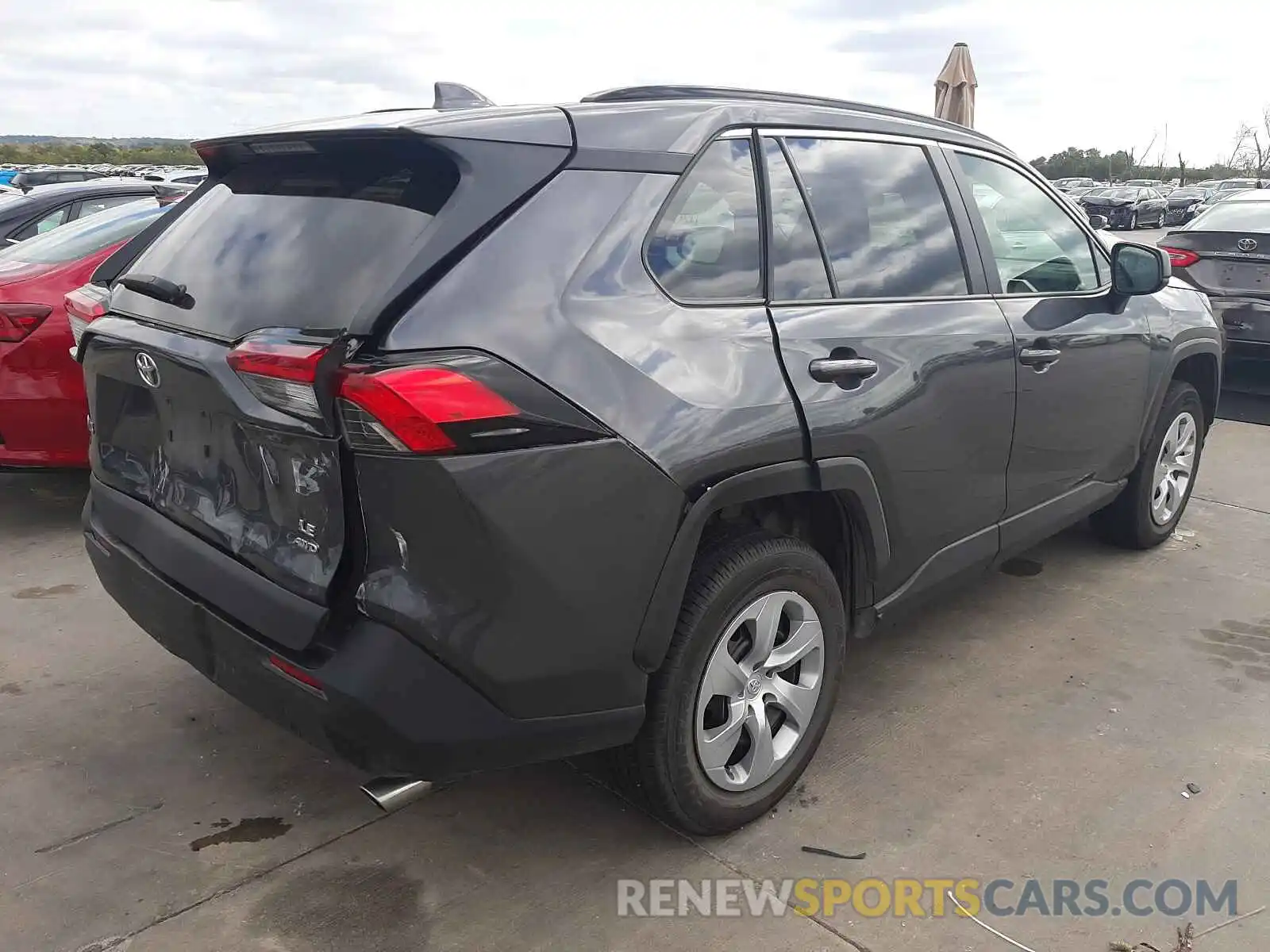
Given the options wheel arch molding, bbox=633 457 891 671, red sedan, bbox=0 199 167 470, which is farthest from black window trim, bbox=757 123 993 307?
red sedan, bbox=0 199 167 470

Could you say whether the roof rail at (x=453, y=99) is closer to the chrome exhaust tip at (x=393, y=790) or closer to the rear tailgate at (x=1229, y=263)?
the chrome exhaust tip at (x=393, y=790)

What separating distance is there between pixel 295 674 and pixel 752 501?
1157 millimetres

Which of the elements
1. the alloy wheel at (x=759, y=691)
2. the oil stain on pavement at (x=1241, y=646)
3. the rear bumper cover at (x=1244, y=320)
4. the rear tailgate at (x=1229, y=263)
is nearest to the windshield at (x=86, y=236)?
the alloy wheel at (x=759, y=691)

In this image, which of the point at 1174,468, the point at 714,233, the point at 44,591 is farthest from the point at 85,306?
the point at 1174,468

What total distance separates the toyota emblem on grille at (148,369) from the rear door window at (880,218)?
171 centimetres

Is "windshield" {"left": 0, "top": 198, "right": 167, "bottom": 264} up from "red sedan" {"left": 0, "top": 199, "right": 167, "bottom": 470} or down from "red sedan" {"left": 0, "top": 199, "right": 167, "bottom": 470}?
up

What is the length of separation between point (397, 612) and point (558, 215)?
0.89 m

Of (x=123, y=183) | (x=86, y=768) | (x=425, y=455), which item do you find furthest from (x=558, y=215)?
(x=123, y=183)

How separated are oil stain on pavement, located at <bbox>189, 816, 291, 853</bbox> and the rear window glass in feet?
4.26

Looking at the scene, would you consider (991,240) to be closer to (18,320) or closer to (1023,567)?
(1023,567)

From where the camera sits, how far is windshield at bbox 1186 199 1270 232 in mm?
7645

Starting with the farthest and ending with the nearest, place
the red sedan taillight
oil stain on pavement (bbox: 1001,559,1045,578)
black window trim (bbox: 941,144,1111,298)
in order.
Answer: oil stain on pavement (bbox: 1001,559,1045,578) < black window trim (bbox: 941,144,1111,298) < the red sedan taillight

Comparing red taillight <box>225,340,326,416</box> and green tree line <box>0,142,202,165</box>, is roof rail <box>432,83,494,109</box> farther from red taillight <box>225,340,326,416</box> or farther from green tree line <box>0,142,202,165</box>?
green tree line <box>0,142,202,165</box>
